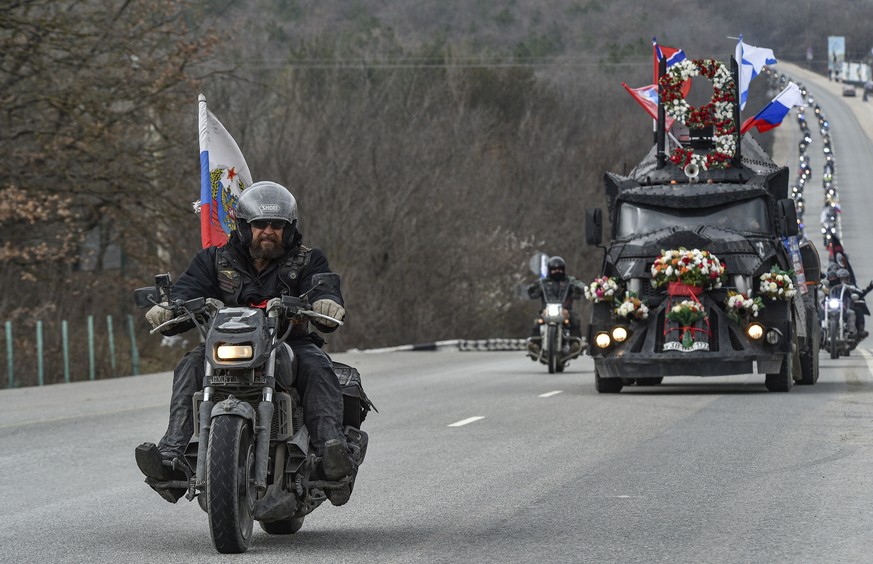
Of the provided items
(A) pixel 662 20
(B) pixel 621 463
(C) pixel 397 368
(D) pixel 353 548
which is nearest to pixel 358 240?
(C) pixel 397 368

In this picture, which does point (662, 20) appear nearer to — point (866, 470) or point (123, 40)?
point (123, 40)

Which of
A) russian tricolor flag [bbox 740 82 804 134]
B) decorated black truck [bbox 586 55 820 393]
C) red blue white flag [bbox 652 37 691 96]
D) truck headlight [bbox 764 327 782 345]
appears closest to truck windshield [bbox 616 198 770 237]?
decorated black truck [bbox 586 55 820 393]

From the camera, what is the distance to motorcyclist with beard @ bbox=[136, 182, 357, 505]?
29.5 feet

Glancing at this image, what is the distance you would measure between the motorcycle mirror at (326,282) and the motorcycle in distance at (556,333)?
68.0 ft

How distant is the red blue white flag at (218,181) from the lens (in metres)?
11.7

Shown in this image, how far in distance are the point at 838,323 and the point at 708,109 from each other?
12664 mm

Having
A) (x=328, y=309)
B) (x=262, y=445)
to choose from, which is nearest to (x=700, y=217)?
(x=328, y=309)

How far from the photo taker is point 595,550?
29.6 feet

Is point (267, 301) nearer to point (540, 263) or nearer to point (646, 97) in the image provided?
point (646, 97)

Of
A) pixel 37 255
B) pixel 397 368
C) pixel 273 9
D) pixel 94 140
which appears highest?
pixel 273 9

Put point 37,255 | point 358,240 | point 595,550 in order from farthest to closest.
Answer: point 358,240 < point 37,255 < point 595,550

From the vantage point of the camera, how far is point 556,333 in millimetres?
29953

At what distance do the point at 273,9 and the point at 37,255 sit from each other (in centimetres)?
9583

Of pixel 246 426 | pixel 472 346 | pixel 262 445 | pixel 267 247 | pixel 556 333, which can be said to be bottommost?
pixel 472 346
